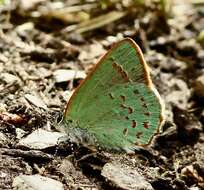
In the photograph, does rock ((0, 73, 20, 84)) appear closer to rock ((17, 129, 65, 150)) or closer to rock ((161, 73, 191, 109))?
rock ((17, 129, 65, 150))

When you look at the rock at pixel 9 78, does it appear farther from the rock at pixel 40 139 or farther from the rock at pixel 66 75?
the rock at pixel 40 139

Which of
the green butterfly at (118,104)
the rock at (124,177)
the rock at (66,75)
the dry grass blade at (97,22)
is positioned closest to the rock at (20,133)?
the green butterfly at (118,104)

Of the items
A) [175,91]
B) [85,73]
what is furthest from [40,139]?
[175,91]

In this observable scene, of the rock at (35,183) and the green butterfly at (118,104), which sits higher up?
the green butterfly at (118,104)

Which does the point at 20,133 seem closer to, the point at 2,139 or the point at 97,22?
the point at 2,139

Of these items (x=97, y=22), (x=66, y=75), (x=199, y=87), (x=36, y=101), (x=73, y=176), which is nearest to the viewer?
(x=73, y=176)

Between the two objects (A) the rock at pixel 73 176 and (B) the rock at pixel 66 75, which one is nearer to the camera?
(A) the rock at pixel 73 176
